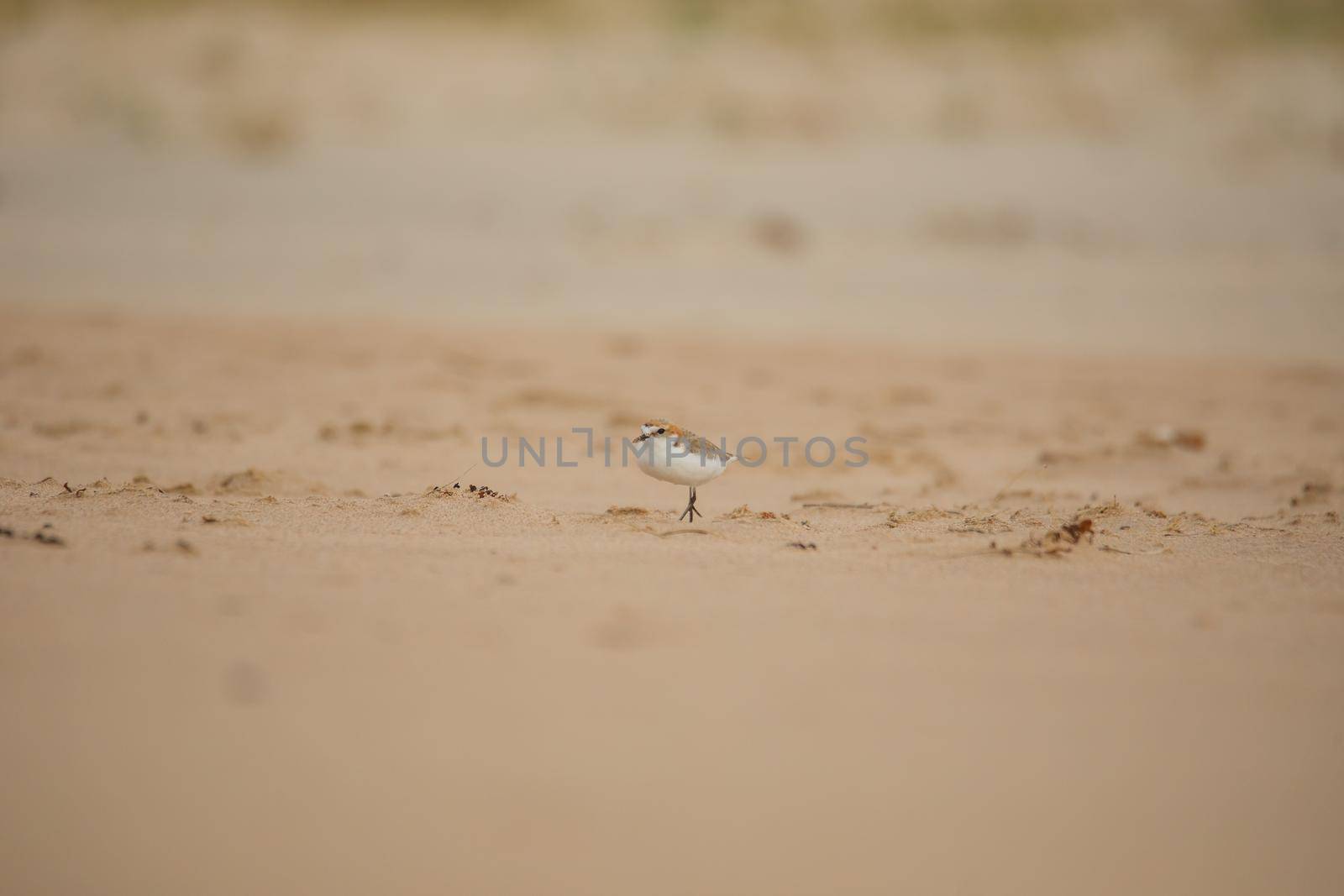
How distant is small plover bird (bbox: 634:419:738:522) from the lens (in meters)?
4.60

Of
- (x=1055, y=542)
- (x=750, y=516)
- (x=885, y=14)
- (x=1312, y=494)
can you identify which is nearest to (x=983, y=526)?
(x=1055, y=542)

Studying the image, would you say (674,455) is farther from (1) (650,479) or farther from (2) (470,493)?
(1) (650,479)

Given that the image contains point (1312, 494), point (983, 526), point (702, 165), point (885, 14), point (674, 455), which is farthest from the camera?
point (885, 14)

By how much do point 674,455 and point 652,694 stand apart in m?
1.76

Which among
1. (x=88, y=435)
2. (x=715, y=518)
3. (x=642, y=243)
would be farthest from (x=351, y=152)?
(x=715, y=518)

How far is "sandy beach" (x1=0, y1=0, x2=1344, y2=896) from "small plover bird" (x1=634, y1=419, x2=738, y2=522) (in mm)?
225

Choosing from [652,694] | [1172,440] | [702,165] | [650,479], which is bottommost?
[652,694]

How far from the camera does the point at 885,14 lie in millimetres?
20094

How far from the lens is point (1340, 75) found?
60.0ft

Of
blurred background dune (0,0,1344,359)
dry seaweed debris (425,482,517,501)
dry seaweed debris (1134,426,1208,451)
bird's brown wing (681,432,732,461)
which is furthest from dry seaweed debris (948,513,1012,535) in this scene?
blurred background dune (0,0,1344,359)

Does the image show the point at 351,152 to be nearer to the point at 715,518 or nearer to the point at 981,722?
the point at 715,518

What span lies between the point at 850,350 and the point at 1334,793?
8751mm

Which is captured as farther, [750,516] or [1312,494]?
[1312,494]

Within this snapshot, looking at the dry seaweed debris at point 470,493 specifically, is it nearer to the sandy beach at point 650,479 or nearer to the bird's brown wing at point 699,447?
the sandy beach at point 650,479
